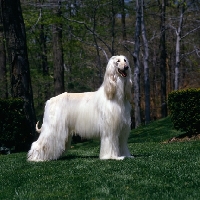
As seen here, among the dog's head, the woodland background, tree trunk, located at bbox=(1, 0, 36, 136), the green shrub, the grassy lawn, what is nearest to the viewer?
the grassy lawn

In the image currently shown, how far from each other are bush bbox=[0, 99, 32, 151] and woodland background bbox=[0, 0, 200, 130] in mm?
5141

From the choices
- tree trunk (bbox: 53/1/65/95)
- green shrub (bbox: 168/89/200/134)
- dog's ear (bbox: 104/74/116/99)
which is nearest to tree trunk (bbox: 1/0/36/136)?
green shrub (bbox: 168/89/200/134)

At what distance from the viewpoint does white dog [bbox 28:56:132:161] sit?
7.91 meters

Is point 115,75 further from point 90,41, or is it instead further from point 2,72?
point 90,41

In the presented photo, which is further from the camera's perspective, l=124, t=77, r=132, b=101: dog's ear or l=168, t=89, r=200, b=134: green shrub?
l=168, t=89, r=200, b=134: green shrub

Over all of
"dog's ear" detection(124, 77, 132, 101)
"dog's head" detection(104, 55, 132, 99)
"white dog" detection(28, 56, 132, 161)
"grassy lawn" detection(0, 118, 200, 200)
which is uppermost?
"dog's head" detection(104, 55, 132, 99)

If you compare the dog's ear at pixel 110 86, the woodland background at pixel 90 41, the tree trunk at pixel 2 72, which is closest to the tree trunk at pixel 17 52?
the woodland background at pixel 90 41

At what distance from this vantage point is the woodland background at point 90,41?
1966cm

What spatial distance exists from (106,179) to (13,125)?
616 centimetres

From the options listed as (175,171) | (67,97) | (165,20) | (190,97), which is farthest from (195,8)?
(175,171)

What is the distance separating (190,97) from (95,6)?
36.2 ft

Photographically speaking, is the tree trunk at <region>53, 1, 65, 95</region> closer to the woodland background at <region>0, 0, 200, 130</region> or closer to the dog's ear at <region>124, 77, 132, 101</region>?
the woodland background at <region>0, 0, 200, 130</region>

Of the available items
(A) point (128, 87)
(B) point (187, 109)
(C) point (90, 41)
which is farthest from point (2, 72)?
(A) point (128, 87)

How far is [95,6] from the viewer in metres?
22.3
